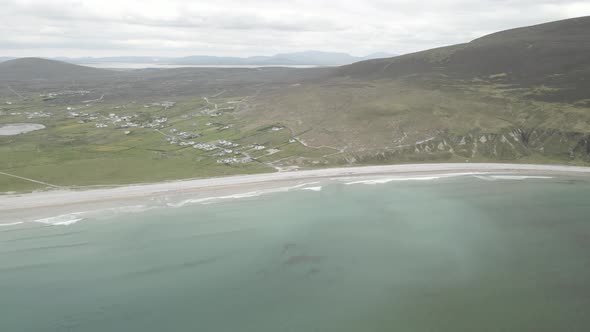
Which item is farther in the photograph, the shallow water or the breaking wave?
the breaking wave

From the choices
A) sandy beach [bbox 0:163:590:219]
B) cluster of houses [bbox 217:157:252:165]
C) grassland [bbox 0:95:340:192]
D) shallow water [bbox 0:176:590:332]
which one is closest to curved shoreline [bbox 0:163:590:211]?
sandy beach [bbox 0:163:590:219]

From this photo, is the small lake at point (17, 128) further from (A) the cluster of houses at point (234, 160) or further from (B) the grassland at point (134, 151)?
(A) the cluster of houses at point (234, 160)

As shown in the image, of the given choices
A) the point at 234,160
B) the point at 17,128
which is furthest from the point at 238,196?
the point at 17,128

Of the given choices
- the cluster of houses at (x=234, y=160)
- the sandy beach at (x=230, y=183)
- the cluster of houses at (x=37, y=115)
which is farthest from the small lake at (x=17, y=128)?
the cluster of houses at (x=234, y=160)

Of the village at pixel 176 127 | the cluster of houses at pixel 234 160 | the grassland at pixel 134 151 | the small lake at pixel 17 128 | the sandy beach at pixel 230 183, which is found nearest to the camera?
the sandy beach at pixel 230 183

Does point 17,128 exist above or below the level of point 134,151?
above

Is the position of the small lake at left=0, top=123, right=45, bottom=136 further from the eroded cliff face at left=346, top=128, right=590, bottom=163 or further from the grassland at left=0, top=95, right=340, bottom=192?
the eroded cliff face at left=346, top=128, right=590, bottom=163

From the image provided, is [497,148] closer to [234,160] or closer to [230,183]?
[234,160]
